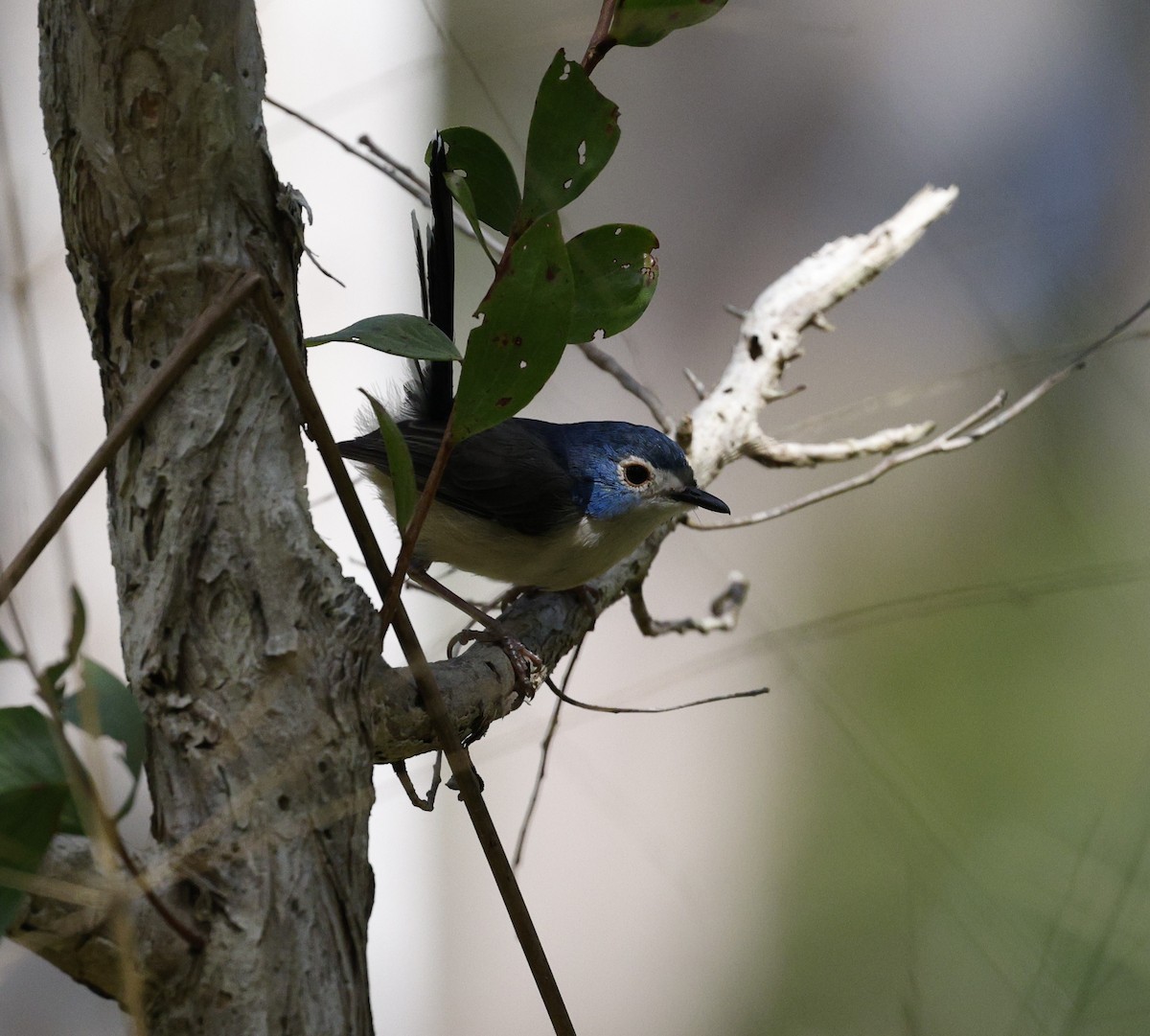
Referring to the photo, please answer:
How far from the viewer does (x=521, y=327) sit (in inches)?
29.1

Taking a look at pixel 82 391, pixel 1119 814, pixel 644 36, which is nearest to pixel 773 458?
pixel 1119 814

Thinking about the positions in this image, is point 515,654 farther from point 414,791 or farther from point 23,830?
point 23,830

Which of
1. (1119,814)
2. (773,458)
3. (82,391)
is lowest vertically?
(1119,814)

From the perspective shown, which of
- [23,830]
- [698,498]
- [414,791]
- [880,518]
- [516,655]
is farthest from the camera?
[880,518]

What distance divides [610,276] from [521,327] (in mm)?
170

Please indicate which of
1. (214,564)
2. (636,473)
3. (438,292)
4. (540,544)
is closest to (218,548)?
(214,564)

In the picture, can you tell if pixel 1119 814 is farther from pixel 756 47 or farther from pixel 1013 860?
A: pixel 756 47

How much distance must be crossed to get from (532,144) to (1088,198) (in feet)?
5.87

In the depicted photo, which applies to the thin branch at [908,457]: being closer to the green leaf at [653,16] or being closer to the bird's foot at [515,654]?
the bird's foot at [515,654]

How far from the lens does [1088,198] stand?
216cm

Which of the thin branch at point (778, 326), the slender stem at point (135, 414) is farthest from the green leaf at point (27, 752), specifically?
the thin branch at point (778, 326)

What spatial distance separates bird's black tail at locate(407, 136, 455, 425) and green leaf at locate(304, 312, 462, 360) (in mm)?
149

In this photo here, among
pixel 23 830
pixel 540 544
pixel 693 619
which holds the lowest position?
pixel 23 830

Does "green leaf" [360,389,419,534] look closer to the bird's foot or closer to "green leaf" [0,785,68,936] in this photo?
"green leaf" [0,785,68,936]
